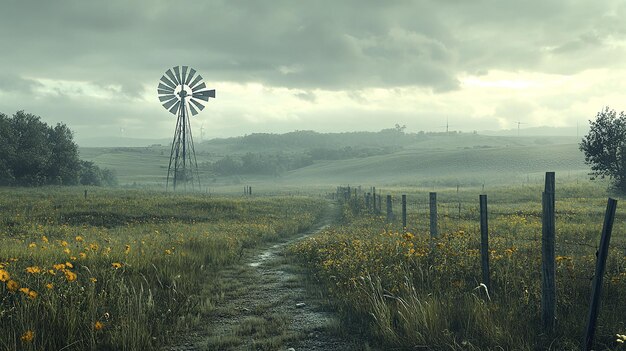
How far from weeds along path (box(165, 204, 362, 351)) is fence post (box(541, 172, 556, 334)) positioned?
256 centimetres

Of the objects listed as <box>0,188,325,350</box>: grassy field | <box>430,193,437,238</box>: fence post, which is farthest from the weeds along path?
<box>430,193,437,238</box>: fence post

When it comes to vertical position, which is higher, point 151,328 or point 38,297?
point 38,297

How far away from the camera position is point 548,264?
5.88 meters

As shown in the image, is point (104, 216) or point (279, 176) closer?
point (104, 216)

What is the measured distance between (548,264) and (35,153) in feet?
196

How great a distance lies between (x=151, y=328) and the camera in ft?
20.6

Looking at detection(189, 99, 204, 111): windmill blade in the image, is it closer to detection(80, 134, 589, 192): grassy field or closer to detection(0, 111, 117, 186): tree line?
detection(0, 111, 117, 186): tree line

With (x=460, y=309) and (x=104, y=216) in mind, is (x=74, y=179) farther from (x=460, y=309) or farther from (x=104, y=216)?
(x=460, y=309)

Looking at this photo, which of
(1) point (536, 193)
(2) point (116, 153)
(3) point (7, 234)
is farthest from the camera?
(2) point (116, 153)

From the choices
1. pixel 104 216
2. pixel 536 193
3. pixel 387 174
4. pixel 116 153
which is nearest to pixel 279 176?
pixel 387 174

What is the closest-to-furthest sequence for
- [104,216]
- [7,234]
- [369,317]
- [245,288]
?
[369,317]
[245,288]
[7,234]
[104,216]

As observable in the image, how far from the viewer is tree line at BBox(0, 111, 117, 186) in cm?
5081

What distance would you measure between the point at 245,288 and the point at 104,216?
18240 millimetres

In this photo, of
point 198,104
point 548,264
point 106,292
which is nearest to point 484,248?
point 548,264
